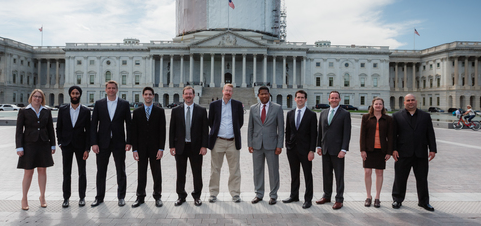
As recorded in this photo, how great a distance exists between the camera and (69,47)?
77500 mm

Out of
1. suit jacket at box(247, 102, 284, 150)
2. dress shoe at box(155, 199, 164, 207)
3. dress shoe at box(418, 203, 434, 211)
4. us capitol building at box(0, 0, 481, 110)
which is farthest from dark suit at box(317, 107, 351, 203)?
us capitol building at box(0, 0, 481, 110)

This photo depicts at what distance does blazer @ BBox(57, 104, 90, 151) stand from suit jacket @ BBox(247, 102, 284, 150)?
379 centimetres

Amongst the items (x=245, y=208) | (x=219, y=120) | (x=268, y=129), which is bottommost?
(x=245, y=208)

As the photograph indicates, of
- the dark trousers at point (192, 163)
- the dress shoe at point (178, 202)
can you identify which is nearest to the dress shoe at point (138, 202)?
the dress shoe at point (178, 202)

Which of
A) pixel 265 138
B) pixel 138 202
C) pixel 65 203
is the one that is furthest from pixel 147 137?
pixel 265 138

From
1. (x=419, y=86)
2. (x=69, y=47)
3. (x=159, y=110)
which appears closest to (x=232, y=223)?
(x=159, y=110)

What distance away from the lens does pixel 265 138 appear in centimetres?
761

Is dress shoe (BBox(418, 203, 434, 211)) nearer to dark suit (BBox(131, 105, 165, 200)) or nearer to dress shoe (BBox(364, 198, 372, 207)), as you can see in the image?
dress shoe (BBox(364, 198, 372, 207))

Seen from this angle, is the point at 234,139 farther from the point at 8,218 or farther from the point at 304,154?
the point at 8,218

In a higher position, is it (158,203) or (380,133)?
(380,133)

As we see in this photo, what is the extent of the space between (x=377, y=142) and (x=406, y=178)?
1.03 metres

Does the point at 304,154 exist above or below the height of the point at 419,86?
below

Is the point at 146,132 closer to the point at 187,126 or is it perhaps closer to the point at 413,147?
the point at 187,126

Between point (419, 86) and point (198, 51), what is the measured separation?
57259mm
